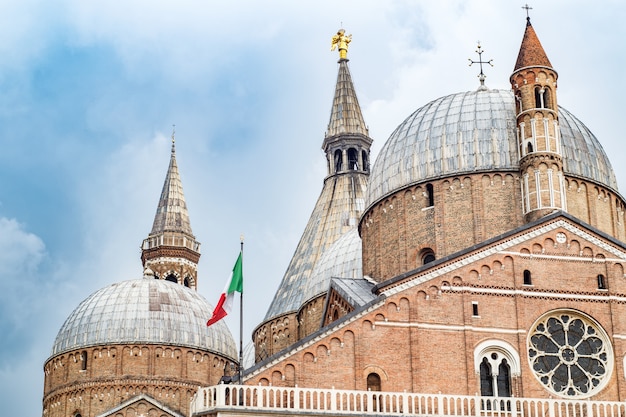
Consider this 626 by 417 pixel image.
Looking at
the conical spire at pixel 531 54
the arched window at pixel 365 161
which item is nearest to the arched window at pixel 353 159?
the arched window at pixel 365 161

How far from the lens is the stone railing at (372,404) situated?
35125mm

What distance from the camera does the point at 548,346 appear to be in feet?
129

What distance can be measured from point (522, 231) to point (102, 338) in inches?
1174

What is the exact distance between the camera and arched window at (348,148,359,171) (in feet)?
252

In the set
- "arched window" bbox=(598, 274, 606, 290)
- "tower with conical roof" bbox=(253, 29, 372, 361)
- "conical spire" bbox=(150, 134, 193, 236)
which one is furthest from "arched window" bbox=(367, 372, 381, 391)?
"conical spire" bbox=(150, 134, 193, 236)

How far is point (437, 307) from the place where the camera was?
38.7m

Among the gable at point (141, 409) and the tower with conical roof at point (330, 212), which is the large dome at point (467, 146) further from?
the gable at point (141, 409)

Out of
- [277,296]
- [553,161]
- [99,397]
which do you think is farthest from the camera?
[277,296]

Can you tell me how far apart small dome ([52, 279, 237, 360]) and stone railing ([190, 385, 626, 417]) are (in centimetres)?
2743

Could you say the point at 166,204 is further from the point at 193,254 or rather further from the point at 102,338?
the point at 102,338

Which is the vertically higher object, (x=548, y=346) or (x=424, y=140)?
(x=424, y=140)

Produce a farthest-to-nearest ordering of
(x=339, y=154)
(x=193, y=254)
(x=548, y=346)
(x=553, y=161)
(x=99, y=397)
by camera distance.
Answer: (x=193, y=254) < (x=339, y=154) < (x=99, y=397) < (x=553, y=161) < (x=548, y=346)

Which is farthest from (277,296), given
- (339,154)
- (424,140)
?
(424,140)

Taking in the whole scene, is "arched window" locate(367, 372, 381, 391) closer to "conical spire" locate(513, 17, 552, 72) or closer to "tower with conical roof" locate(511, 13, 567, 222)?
"tower with conical roof" locate(511, 13, 567, 222)
